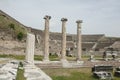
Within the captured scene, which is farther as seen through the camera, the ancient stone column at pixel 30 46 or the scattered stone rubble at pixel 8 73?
the ancient stone column at pixel 30 46

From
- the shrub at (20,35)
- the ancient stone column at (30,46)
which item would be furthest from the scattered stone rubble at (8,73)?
the shrub at (20,35)

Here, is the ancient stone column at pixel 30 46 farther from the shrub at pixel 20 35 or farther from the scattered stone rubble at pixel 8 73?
the shrub at pixel 20 35

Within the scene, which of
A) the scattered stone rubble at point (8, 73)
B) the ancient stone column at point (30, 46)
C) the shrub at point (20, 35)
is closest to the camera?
the scattered stone rubble at point (8, 73)

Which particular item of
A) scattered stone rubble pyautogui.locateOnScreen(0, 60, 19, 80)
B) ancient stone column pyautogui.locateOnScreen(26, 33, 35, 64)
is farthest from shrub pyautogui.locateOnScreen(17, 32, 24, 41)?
scattered stone rubble pyautogui.locateOnScreen(0, 60, 19, 80)

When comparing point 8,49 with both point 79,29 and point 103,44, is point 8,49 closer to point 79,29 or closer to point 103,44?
point 79,29

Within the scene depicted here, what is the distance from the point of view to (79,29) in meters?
31.2

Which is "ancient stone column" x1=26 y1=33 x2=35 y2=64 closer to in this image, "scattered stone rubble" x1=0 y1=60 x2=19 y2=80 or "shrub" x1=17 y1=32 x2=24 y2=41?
"scattered stone rubble" x1=0 y1=60 x2=19 y2=80

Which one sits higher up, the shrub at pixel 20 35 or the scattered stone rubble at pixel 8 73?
the shrub at pixel 20 35

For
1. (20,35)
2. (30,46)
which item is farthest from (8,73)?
(20,35)

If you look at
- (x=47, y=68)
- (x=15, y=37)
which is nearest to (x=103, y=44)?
(x=15, y=37)

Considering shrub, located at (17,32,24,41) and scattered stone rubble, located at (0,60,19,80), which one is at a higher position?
shrub, located at (17,32,24,41)

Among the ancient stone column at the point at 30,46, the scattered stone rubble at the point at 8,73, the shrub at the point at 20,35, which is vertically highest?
the shrub at the point at 20,35

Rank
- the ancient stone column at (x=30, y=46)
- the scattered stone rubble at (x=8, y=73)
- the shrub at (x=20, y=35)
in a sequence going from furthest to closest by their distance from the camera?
1. the shrub at (x=20, y=35)
2. the ancient stone column at (x=30, y=46)
3. the scattered stone rubble at (x=8, y=73)

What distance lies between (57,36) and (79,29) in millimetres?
39049
